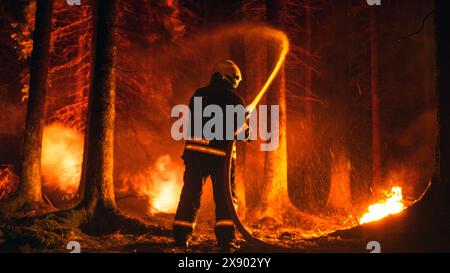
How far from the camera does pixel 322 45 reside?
56.9 feet

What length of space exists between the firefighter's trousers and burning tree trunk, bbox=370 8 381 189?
972cm

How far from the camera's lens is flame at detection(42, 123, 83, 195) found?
1434 cm

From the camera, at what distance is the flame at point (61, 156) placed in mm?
14344

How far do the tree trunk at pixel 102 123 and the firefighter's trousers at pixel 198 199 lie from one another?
7.85ft

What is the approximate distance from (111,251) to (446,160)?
6002 mm

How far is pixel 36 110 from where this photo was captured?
1040cm

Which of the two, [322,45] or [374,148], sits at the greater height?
[322,45]

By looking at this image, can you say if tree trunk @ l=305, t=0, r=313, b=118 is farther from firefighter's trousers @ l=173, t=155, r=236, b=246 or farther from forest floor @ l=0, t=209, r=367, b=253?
firefighter's trousers @ l=173, t=155, r=236, b=246

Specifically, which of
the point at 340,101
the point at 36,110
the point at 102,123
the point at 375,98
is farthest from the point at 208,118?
the point at 375,98

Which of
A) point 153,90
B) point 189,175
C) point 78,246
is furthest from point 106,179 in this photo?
point 153,90

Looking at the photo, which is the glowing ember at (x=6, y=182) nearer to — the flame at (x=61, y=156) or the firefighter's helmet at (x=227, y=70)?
the flame at (x=61, y=156)

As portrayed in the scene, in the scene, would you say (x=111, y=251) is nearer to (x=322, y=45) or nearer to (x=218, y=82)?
(x=218, y=82)

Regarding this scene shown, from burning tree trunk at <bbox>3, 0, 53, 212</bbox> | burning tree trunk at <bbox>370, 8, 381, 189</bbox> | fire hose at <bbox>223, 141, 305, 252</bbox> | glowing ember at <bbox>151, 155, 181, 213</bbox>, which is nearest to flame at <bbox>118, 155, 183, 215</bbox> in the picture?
glowing ember at <bbox>151, 155, 181, 213</bbox>

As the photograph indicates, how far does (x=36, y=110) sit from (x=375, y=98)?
A: 11343mm
